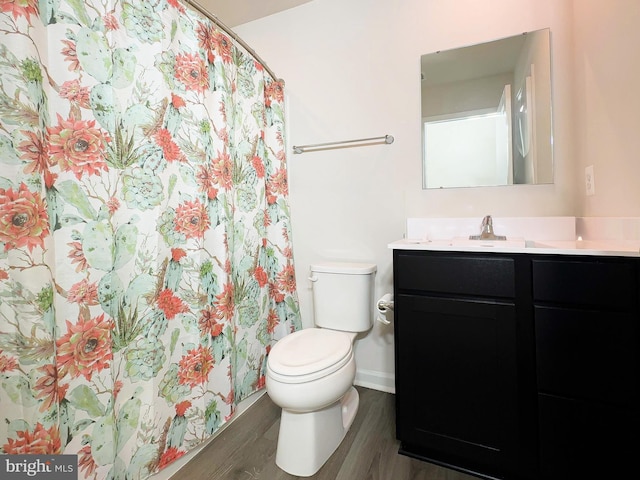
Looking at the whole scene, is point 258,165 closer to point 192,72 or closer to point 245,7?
point 192,72

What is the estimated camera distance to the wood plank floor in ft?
3.79

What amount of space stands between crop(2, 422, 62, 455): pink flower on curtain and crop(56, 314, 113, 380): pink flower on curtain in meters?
0.14

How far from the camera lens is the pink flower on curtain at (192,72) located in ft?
3.83

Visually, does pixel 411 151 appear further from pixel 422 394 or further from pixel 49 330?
pixel 49 330

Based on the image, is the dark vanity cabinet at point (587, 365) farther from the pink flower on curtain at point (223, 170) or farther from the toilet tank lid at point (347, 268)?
the pink flower on curtain at point (223, 170)

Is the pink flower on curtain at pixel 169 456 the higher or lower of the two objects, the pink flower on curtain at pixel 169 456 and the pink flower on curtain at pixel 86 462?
the lower

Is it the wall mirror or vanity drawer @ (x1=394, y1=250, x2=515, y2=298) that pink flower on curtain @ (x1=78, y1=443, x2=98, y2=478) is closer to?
vanity drawer @ (x1=394, y1=250, x2=515, y2=298)

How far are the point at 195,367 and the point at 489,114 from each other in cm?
190

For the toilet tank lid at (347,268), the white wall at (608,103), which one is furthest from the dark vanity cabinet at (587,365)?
the toilet tank lid at (347,268)

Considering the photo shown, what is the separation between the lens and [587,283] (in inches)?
37.4

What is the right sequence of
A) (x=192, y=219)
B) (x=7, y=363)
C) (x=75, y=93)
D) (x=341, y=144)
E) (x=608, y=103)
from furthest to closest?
(x=341, y=144) < (x=192, y=219) < (x=608, y=103) < (x=75, y=93) < (x=7, y=363)

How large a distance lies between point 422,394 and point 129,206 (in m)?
1.37

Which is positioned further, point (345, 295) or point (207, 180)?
point (345, 295)

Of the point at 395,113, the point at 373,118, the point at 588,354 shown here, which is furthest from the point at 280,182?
the point at 588,354
